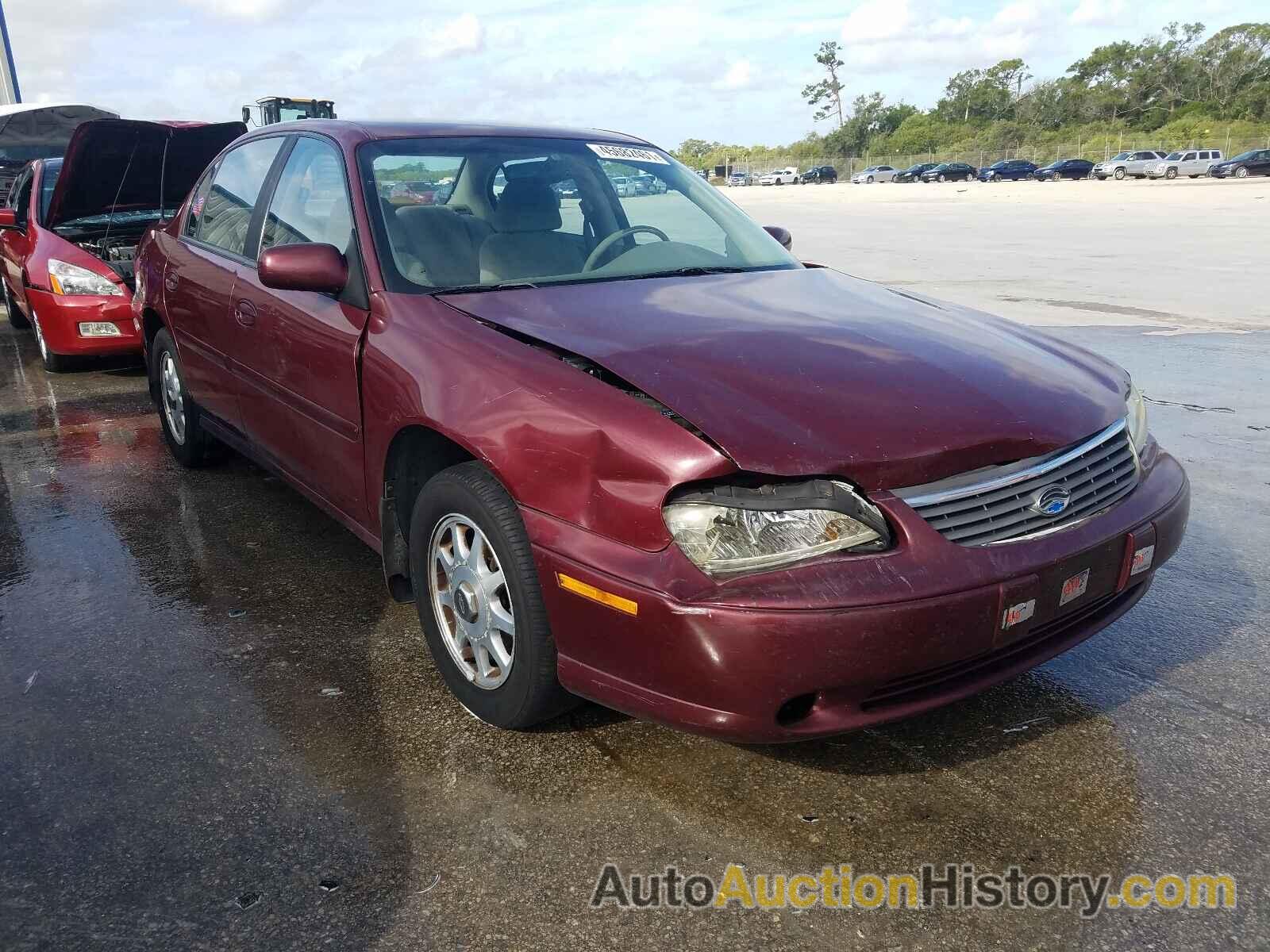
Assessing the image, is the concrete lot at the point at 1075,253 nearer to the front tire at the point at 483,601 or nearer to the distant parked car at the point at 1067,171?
the front tire at the point at 483,601

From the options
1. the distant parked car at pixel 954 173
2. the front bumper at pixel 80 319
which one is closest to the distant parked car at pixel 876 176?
the distant parked car at pixel 954 173

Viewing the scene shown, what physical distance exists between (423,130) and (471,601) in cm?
189

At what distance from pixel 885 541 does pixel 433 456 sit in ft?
4.43

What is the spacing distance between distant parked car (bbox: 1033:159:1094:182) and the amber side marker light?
5979 centimetres

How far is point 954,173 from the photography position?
64.1 meters

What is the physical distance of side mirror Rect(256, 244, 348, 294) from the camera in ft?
10.3

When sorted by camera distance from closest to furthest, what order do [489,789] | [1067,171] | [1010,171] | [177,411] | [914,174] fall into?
[489,789] < [177,411] < [1067,171] < [1010,171] < [914,174]

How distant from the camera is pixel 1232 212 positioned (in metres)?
25.9

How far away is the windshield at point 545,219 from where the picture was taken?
3305 millimetres

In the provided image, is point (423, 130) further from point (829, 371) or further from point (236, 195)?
point (829, 371)

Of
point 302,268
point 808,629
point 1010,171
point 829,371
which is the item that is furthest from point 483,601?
point 1010,171

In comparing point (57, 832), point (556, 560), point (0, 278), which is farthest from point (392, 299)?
point (0, 278)

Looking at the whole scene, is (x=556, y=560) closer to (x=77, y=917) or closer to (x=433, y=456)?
(x=433, y=456)

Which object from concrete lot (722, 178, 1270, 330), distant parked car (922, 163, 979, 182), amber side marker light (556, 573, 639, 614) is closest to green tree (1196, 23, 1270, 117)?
distant parked car (922, 163, 979, 182)
